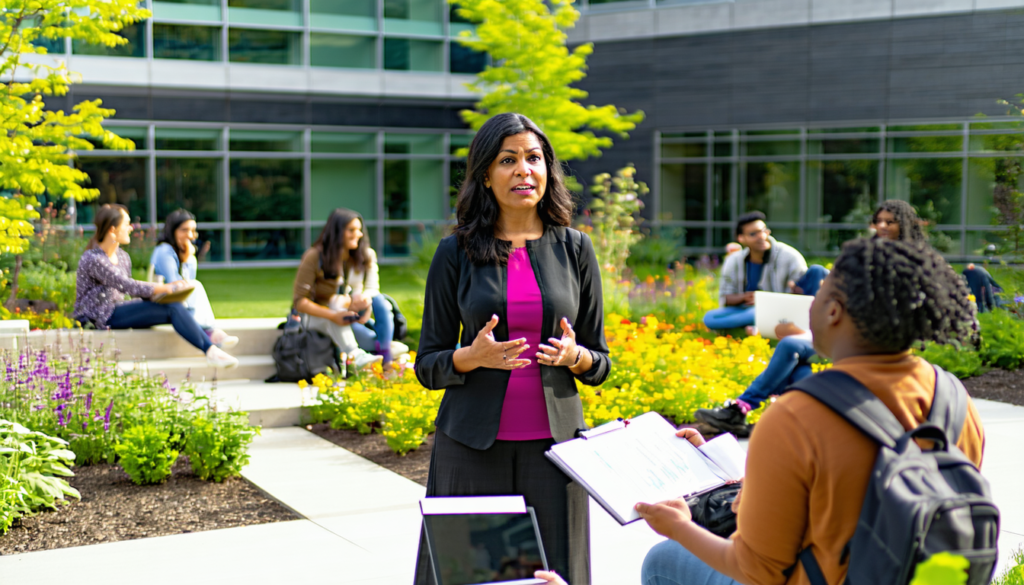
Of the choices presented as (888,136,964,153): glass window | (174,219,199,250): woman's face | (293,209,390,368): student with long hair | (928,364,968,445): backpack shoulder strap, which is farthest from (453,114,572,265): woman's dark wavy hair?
(888,136,964,153): glass window

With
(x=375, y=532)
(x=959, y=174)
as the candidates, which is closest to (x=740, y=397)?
(x=375, y=532)

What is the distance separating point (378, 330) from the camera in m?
9.21

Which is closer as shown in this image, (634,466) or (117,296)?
(634,466)

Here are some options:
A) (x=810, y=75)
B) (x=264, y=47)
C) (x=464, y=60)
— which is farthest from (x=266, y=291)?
(x=810, y=75)

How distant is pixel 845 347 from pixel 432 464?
1433mm

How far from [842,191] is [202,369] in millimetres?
15650

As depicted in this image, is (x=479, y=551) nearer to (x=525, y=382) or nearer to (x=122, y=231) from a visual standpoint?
(x=525, y=382)

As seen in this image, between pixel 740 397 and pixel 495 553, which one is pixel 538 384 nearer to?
pixel 495 553

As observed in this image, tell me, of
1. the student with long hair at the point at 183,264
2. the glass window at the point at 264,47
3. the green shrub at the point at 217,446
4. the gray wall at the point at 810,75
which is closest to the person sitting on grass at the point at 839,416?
the green shrub at the point at 217,446

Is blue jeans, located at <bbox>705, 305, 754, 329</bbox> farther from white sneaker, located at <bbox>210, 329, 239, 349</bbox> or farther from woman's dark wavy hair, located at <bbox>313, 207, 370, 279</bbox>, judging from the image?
white sneaker, located at <bbox>210, 329, 239, 349</bbox>

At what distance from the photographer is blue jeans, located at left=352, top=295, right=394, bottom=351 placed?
914cm

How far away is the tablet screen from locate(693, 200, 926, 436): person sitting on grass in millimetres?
4685

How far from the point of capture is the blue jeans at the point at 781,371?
6.80 m

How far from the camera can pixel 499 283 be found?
8.95 ft
